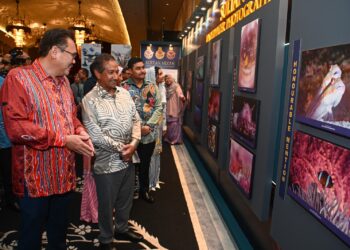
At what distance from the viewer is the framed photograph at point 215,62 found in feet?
13.5

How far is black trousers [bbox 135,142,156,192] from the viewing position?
354cm

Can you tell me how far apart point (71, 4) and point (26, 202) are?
39.9 feet

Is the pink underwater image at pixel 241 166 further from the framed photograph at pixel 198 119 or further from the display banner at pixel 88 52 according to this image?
the display banner at pixel 88 52

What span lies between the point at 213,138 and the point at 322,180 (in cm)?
255

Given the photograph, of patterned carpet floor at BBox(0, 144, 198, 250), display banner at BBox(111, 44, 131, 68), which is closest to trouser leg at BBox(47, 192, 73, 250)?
patterned carpet floor at BBox(0, 144, 198, 250)

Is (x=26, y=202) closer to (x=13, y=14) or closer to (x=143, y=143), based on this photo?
(x=143, y=143)

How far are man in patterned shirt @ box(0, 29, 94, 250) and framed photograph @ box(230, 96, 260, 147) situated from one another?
1477 millimetres

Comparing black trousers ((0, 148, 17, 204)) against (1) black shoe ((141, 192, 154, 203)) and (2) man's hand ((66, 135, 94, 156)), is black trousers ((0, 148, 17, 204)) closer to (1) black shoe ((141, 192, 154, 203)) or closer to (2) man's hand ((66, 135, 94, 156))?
(1) black shoe ((141, 192, 154, 203))

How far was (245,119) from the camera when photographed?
114 inches

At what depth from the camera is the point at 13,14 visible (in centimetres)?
1251

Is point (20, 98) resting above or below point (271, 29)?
below

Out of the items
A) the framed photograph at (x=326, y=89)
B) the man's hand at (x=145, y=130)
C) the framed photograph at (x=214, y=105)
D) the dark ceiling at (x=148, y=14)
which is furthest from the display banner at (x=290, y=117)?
the dark ceiling at (x=148, y=14)

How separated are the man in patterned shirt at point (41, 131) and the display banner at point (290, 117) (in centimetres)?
128

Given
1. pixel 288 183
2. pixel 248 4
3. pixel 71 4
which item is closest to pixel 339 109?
pixel 288 183
